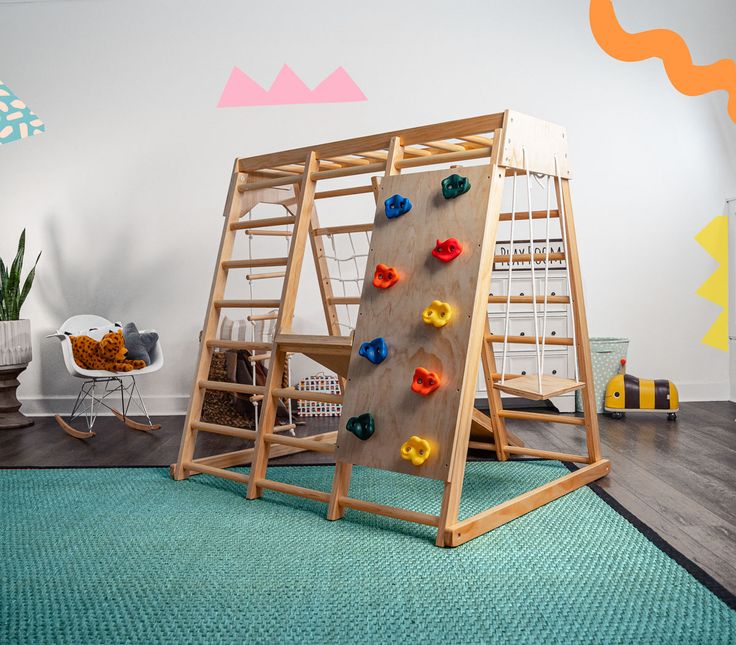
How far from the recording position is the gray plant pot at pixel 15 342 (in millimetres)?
4363

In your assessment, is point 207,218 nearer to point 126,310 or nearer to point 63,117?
point 126,310

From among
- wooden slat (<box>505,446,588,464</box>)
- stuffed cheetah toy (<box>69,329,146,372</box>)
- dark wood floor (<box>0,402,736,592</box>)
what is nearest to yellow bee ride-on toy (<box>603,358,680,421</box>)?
dark wood floor (<box>0,402,736,592</box>)

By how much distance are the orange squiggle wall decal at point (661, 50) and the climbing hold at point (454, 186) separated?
10.4 feet

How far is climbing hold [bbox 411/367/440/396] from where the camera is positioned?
2344mm

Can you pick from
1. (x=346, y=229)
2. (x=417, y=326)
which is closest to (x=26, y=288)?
(x=346, y=229)

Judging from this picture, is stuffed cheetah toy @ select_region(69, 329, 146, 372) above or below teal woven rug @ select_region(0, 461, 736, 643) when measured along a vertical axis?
above

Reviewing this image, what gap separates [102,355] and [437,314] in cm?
255

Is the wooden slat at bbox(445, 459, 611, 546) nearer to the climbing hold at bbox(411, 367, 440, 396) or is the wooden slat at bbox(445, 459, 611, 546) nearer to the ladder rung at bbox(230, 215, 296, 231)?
the climbing hold at bbox(411, 367, 440, 396)

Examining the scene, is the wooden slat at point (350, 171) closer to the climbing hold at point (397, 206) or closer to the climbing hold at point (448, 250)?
the climbing hold at point (397, 206)

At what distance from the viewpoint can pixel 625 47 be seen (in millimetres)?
4965

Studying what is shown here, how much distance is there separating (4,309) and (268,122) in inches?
84.1

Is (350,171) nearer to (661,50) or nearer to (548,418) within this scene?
(548,418)

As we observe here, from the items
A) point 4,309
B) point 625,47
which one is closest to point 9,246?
point 4,309

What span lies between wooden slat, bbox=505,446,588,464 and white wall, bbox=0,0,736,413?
2053 mm
